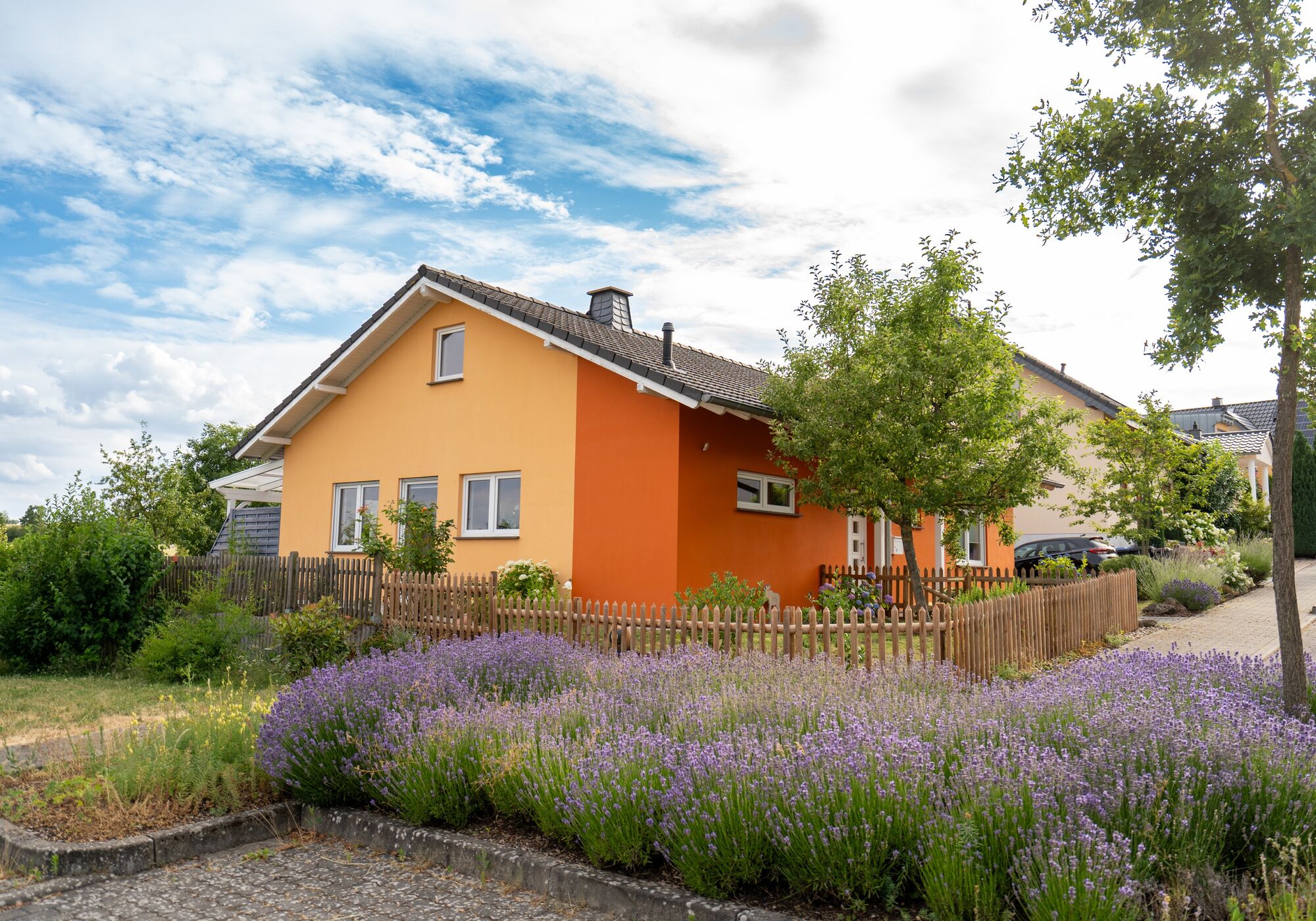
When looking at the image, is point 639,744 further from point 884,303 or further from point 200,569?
point 200,569

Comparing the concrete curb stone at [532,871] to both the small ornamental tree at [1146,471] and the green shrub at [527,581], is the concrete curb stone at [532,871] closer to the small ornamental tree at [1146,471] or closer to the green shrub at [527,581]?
the green shrub at [527,581]

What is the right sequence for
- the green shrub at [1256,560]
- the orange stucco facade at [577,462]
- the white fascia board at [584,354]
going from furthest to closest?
the green shrub at [1256,560], the orange stucco facade at [577,462], the white fascia board at [584,354]

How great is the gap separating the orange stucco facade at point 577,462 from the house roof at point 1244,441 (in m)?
30.2

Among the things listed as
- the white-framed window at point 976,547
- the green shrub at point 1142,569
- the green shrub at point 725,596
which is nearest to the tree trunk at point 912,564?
the green shrub at point 725,596

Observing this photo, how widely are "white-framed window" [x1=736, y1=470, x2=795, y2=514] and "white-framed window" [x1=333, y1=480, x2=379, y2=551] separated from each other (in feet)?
24.4

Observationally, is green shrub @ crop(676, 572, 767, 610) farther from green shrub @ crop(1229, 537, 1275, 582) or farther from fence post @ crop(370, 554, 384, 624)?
green shrub @ crop(1229, 537, 1275, 582)

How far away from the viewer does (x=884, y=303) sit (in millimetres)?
13695

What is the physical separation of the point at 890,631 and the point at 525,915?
5.34 metres

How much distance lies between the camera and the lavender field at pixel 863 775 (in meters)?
3.82

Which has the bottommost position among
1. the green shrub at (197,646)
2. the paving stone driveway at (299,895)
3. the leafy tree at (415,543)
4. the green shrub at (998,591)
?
the paving stone driveway at (299,895)

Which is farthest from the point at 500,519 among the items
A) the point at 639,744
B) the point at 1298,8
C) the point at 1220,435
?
the point at 1220,435

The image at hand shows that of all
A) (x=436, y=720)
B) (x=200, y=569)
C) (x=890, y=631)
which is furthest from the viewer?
(x=200, y=569)

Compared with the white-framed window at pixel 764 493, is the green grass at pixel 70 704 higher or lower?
lower

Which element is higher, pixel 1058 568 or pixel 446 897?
pixel 1058 568
